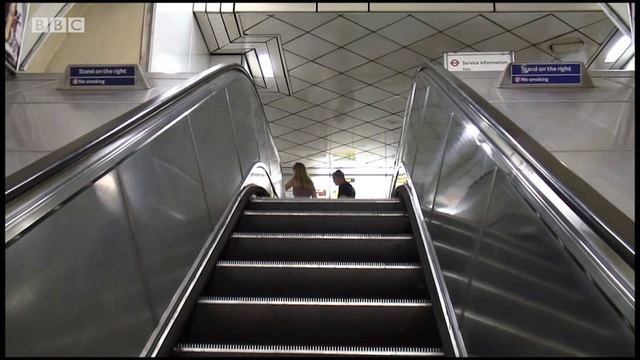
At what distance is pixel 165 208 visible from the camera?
197 centimetres

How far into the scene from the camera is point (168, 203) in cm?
202

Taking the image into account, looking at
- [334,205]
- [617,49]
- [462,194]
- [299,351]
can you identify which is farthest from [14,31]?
[617,49]

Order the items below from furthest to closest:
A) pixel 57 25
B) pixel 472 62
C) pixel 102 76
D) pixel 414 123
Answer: pixel 472 62, pixel 57 25, pixel 102 76, pixel 414 123

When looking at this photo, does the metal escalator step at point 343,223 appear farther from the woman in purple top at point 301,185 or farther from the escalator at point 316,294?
the woman in purple top at point 301,185

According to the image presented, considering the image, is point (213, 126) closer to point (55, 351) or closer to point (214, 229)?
point (214, 229)

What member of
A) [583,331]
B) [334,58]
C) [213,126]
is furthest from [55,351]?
[334,58]

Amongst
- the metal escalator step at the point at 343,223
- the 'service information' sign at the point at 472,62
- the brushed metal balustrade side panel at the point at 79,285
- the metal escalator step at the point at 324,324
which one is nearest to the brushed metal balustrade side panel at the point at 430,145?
the metal escalator step at the point at 343,223

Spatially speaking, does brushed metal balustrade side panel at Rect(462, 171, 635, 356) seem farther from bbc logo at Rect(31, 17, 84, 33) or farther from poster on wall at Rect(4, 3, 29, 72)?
bbc logo at Rect(31, 17, 84, 33)

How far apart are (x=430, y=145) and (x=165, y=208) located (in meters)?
1.72

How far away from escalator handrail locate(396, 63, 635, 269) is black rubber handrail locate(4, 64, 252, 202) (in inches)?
51.7

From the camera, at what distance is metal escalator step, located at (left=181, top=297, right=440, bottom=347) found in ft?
6.31

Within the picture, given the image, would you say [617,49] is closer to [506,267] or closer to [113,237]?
[506,267]

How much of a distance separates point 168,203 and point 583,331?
1.58 m

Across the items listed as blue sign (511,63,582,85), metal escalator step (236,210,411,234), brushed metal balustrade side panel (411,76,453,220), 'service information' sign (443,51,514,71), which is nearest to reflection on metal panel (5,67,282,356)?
metal escalator step (236,210,411,234)
